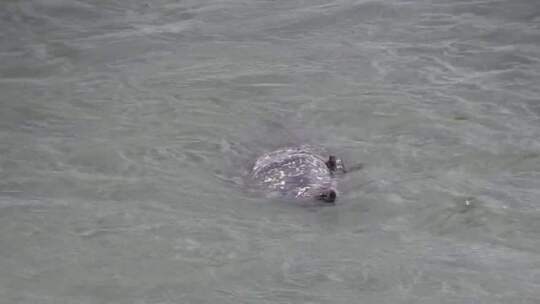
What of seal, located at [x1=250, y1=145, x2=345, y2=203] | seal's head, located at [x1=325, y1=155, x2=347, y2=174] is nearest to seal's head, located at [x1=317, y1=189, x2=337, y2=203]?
seal, located at [x1=250, y1=145, x2=345, y2=203]

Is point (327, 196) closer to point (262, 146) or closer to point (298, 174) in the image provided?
point (298, 174)

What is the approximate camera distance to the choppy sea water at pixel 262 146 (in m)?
7.62

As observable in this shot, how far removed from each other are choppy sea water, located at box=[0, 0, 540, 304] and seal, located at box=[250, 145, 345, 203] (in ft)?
0.40

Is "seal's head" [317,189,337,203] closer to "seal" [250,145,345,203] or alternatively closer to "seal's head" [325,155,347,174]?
"seal" [250,145,345,203]

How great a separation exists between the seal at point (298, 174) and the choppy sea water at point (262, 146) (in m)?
0.12

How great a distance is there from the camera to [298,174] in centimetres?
869

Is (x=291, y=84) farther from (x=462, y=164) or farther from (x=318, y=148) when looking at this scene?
(x=462, y=164)

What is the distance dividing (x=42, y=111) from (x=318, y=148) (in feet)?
8.12

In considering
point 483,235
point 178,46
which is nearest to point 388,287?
point 483,235

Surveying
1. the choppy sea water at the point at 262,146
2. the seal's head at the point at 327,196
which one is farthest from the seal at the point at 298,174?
the choppy sea water at the point at 262,146

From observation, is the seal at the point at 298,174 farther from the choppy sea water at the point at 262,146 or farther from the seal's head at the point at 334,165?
the choppy sea water at the point at 262,146

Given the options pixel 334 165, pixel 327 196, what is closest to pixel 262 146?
pixel 334 165

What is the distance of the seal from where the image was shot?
28.0 feet

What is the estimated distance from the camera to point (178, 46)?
38.8 feet
